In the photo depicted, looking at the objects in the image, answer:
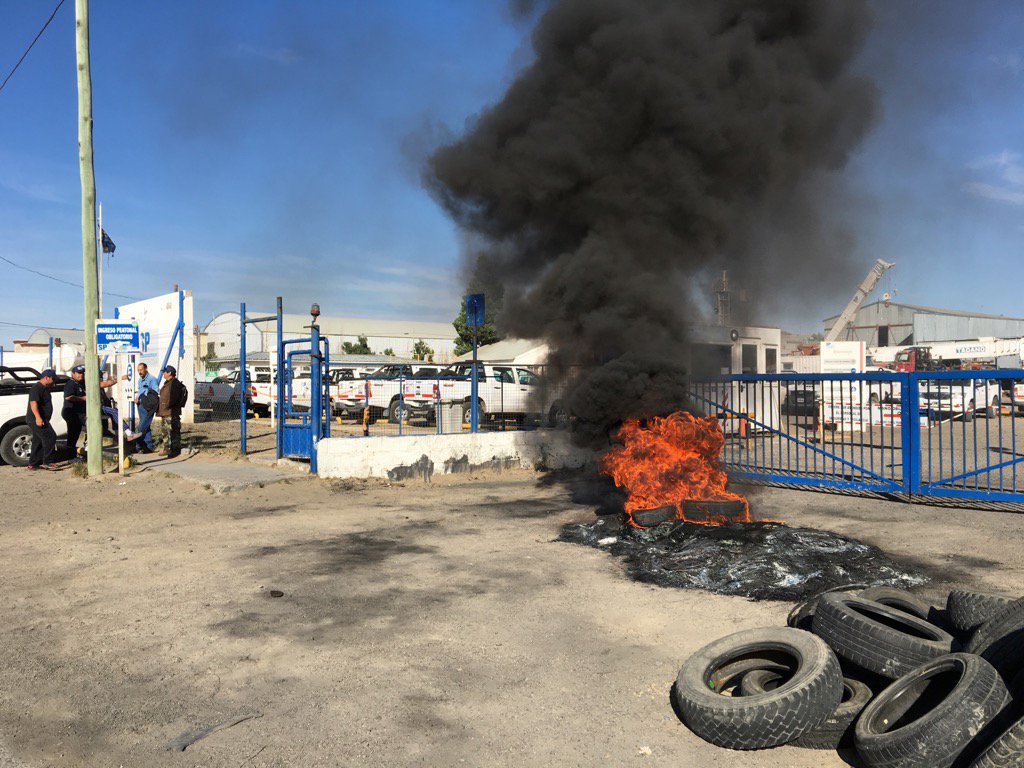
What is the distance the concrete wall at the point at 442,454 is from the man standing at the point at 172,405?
4.11 meters

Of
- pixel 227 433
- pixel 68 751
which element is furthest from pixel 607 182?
pixel 227 433

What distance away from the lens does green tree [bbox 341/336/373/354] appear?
6102 centimetres

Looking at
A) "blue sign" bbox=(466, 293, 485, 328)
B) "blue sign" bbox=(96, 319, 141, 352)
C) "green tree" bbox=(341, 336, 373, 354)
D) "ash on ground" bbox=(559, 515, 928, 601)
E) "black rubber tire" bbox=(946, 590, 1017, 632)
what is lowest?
"ash on ground" bbox=(559, 515, 928, 601)

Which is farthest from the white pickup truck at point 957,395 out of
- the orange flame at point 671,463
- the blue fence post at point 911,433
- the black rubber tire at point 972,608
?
the black rubber tire at point 972,608

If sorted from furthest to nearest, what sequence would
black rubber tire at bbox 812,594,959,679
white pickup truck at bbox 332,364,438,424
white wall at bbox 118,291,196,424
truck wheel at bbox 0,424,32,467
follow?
white wall at bbox 118,291,196,424, truck wheel at bbox 0,424,32,467, white pickup truck at bbox 332,364,438,424, black rubber tire at bbox 812,594,959,679

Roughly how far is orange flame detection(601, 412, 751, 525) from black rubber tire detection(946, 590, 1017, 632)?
3.54 meters

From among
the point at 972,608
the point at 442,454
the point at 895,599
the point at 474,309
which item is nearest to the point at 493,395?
the point at 442,454

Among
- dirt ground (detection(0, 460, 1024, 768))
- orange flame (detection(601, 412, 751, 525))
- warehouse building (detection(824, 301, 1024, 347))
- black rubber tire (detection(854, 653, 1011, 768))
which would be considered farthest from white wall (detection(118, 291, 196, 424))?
warehouse building (detection(824, 301, 1024, 347))

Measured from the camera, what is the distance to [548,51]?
37.4ft

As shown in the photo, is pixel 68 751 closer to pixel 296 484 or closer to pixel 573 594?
pixel 573 594

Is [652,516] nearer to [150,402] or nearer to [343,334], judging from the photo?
[150,402]

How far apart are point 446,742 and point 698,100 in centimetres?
976

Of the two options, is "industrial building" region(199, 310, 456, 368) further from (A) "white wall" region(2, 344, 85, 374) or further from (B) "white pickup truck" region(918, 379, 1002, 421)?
(B) "white pickup truck" region(918, 379, 1002, 421)

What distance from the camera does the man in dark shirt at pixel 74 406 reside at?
1379cm
